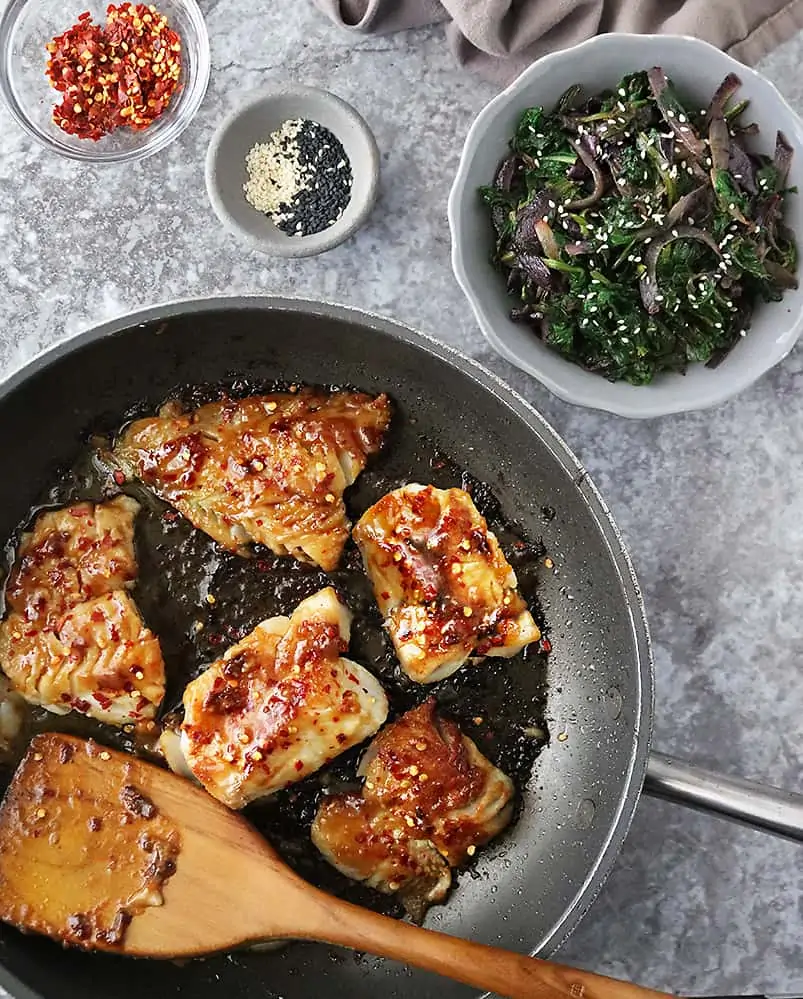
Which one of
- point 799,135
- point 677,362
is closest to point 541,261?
point 677,362

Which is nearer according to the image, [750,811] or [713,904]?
[750,811]

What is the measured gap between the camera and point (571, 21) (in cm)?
338

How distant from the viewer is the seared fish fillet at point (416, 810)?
10.6 feet

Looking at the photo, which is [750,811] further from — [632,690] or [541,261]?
[541,261]

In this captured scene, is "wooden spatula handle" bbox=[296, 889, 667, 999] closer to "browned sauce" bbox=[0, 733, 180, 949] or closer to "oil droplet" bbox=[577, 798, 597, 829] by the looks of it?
"browned sauce" bbox=[0, 733, 180, 949]

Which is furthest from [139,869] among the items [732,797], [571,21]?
[571,21]

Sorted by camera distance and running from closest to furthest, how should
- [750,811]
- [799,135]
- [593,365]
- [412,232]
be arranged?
[750,811]
[799,135]
[593,365]
[412,232]

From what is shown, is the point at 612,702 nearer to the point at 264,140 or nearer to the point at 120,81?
the point at 264,140

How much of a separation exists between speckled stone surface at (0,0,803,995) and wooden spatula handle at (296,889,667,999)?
0.91 meters

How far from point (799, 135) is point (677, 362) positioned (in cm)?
76

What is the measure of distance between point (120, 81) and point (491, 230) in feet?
4.51

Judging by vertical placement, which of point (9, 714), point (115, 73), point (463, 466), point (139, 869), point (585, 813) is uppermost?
point (115, 73)

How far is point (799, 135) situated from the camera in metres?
3.14

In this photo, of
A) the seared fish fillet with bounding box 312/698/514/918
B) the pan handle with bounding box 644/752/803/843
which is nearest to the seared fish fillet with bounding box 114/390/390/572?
the seared fish fillet with bounding box 312/698/514/918
